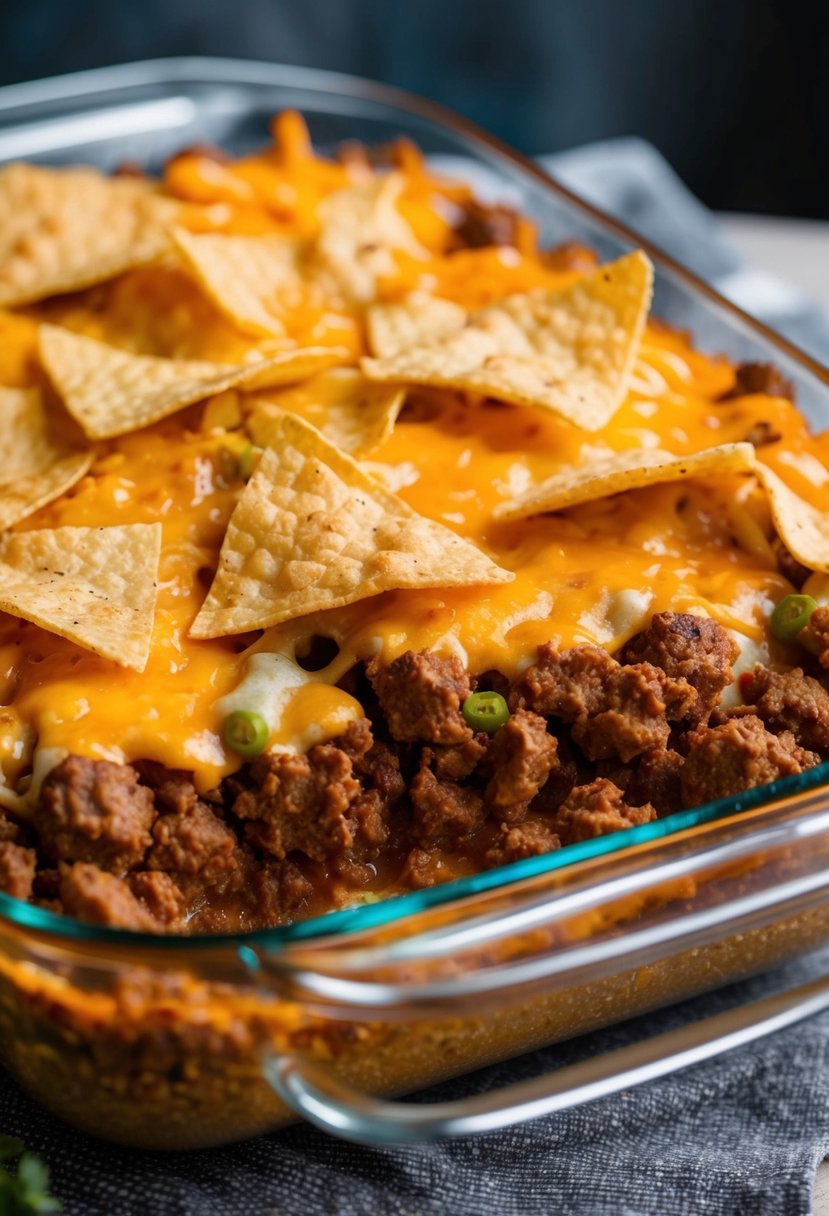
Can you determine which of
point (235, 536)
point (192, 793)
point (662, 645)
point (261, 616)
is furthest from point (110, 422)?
point (662, 645)

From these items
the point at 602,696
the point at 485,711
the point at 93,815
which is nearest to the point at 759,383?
the point at 602,696

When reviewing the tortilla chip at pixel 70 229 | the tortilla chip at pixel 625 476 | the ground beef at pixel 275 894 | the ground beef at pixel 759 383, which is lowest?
the ground beef at pixel 275 894

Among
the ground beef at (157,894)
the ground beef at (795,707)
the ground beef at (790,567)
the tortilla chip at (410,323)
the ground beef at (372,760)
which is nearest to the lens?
the ground beef at (157,894)

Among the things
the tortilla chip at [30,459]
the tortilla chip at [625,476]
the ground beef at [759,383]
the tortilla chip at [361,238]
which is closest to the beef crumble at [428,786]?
the tortilla chip at [625,476]

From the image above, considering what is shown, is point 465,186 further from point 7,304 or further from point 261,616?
point 261,616

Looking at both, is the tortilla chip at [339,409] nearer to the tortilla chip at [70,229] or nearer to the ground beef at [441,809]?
the tortilla chip at [70,229]

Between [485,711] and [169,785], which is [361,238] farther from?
[169,785]

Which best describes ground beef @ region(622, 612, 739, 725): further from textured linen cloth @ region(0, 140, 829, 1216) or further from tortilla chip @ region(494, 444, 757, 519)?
textured linen cloth @ region(0, 140, 829, 1216)
